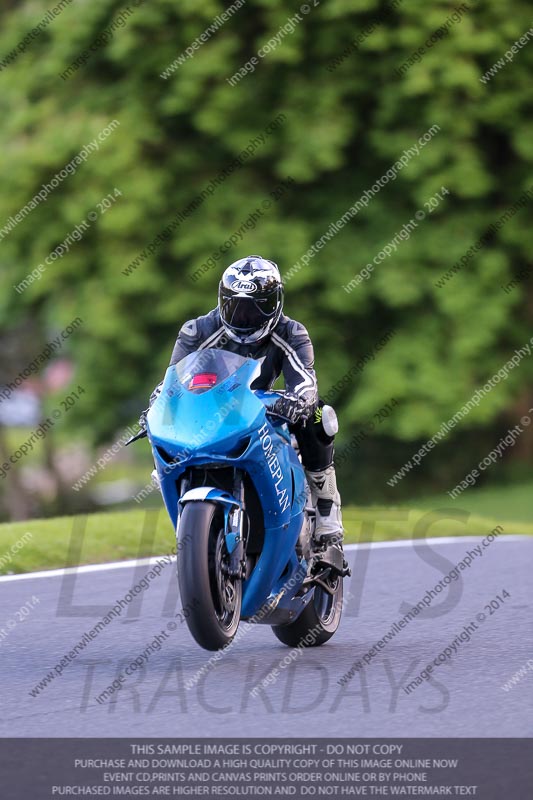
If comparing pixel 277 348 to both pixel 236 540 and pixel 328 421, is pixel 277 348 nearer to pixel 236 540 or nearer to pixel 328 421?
pixel 328 421

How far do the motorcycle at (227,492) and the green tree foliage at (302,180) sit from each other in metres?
12.3

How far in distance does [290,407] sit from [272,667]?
1259mm

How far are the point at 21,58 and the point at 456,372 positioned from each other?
7.60 m

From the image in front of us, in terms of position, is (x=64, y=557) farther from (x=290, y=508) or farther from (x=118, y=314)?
(x=118, y=314)

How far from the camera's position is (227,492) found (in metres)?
6.71

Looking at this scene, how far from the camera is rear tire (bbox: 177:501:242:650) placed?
634 cm

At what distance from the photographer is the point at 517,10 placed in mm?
19406

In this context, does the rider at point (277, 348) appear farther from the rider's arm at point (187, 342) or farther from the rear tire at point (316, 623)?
the rear tire at point (316, 623)

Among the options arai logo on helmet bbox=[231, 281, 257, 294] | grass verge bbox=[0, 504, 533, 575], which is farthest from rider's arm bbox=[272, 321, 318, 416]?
grass verge bbox=[0, 504, 533, 575]

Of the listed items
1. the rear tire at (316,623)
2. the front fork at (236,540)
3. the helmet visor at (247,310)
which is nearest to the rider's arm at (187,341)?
the helmet visor at (247,310)

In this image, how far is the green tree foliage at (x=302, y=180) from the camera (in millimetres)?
19266

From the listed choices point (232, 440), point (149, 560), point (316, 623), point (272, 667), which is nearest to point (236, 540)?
point (232, 440)

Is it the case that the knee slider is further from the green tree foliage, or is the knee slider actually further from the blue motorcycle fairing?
the green tree foliage
